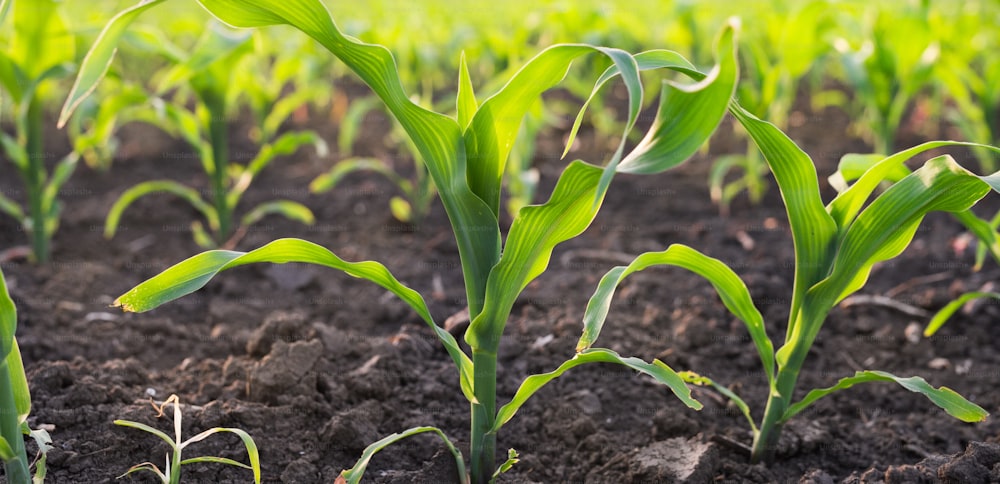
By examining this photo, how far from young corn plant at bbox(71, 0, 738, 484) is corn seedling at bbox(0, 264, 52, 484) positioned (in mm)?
185

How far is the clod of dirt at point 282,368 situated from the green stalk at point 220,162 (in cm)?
137

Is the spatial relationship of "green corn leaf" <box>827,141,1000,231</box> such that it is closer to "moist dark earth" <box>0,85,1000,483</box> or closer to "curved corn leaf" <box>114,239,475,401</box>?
"moist dark earth" <box>0,85,1000,483</box>

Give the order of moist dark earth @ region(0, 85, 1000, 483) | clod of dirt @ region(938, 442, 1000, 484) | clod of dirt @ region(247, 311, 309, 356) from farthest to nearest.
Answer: clod of dirt @ region(247, 311, 309, 356)
moist dark earth @ region(0, 85, 1000, 483)
clod of dirt @ region(938, 442, 1000, 484)

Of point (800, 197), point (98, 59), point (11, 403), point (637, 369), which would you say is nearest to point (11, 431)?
point (11, 403)

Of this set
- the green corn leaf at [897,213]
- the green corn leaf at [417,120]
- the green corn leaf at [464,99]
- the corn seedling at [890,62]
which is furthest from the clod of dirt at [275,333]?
the corn seedling at [890,62]

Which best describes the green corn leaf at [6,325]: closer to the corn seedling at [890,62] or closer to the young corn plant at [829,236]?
the young corn plant at [829,236]

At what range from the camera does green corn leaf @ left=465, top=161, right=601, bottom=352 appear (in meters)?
1.52

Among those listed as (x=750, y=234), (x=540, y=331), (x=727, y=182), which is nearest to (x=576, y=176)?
(x=540, y=331)

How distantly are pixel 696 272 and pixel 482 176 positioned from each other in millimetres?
527

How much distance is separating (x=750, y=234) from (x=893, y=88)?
97 centimetres

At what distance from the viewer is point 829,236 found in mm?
1797

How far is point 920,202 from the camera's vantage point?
5.57 feet

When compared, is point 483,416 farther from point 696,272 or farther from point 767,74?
point 767,74

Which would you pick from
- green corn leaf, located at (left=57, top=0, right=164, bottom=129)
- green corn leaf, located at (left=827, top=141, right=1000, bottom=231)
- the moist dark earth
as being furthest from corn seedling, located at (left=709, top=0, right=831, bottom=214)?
green corn leaf, located at (left=57, top=0, right=164, bottom=129)
